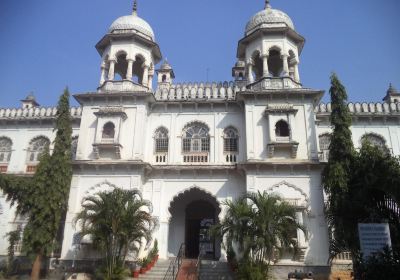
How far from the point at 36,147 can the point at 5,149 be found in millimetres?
1980

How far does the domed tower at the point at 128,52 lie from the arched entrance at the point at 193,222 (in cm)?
639

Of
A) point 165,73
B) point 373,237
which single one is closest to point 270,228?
point 373,237

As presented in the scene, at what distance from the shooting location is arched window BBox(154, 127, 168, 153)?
63.0 feet

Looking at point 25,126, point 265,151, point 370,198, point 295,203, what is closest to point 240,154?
point 265,151

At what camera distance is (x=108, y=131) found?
62.0ft

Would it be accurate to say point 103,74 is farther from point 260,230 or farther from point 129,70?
point 260,230

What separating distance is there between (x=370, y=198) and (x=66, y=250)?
12.8 metres

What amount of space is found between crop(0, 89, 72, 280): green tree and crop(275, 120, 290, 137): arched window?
10.1 metres

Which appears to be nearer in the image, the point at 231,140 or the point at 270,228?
the point at 270,228

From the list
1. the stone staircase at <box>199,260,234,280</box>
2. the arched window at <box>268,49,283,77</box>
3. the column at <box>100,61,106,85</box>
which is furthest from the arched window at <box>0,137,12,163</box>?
the arched window at <box>268,49,283,77</box>

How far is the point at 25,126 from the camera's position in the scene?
2270 centimetres

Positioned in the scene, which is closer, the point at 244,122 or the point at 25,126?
the point at 244,122

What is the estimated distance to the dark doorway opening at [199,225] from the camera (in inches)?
779

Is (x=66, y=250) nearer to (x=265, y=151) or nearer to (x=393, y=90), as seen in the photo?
(x=265, y=151)
